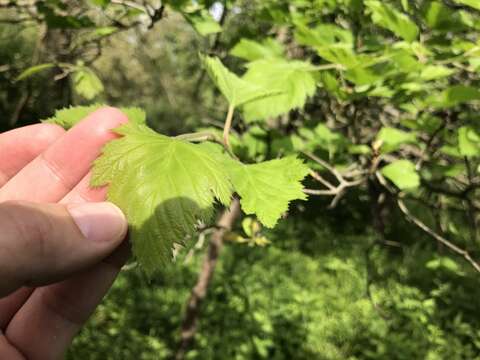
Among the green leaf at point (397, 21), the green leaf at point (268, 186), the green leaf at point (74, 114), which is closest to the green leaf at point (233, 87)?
the green leaf at point (74, 114)

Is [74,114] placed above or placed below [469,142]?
above

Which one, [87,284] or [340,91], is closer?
[87,284]

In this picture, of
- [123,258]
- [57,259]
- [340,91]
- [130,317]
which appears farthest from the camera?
[130,317]

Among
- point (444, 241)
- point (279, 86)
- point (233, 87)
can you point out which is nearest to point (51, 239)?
point (233, 87)

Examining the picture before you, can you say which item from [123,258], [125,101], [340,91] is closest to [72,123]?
[123,258]

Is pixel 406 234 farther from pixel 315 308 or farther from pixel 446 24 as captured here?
pixel 446 24

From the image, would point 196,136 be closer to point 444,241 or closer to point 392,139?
point 392,139

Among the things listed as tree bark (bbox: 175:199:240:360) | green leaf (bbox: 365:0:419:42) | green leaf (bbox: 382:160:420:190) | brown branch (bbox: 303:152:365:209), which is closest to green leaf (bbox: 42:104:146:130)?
brown branch (bbox: 303:152:365:209)
